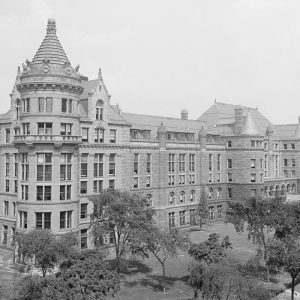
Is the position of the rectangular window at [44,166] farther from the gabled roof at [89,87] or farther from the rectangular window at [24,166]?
the gabled roof at [89,87]

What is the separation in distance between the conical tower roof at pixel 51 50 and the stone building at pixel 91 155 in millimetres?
143

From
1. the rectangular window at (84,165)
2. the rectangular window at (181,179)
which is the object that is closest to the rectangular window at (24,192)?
the rectangular window at (84,165)

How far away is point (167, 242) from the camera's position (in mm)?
46781

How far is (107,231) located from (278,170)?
71399 millimetres

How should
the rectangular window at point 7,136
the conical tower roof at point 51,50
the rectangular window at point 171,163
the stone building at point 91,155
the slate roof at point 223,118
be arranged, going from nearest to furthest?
the stone building at point 91,155 → the conical tower roof at point 51,50 → the rectangular window at point 7,136 → the rectangular window at point 171,163 → the slate roof at point 223,118

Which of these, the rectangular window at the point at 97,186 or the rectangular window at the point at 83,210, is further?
the rectangular window at the point at 97,186

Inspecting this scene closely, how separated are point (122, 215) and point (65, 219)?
13644mm

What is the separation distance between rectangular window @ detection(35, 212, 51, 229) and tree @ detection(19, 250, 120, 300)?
2056 centimetres

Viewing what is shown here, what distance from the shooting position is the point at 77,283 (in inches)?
1299

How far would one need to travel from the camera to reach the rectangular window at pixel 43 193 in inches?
2255

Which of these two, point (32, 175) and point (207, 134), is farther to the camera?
point (207, 134)

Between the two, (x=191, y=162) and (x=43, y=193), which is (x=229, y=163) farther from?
(x=43, y=193)

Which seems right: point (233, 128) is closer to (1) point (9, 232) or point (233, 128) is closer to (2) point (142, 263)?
(2) point (142, 263)

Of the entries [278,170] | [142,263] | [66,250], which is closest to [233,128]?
[278,170]
